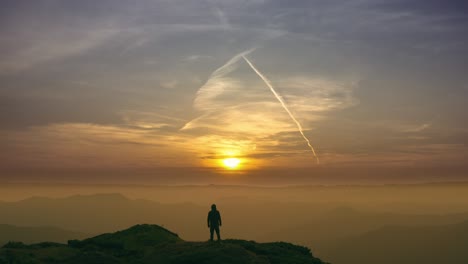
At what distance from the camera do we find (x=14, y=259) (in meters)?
33.2

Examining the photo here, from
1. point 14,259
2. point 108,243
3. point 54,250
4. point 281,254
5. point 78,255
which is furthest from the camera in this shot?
point 108,243

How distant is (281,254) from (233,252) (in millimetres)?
7883

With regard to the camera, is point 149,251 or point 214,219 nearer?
point 149,251

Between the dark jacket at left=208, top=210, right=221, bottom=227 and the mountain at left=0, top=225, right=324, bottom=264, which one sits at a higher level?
the dark jacket at left=208, top=210, right=221, bottom=227

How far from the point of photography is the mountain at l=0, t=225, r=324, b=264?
33969mm

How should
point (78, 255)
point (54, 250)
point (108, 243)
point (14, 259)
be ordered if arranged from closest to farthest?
point (14, 259)
point (78, 255)
point (54, 250)
point (108, 243)

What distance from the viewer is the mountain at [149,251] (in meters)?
34.0

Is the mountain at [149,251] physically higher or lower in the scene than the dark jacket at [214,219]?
lower

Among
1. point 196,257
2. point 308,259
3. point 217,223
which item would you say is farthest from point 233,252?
point 308,259

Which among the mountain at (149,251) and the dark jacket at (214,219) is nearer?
the mountain at (149,251)

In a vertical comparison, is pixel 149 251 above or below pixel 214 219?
below

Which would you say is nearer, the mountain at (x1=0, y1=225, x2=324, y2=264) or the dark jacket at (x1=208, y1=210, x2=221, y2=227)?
the mountain at (x1=0, y1=225, x2=324, y2=264)

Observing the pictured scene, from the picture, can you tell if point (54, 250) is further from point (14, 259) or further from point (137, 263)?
point (137, 263)

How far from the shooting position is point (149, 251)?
39.2m
